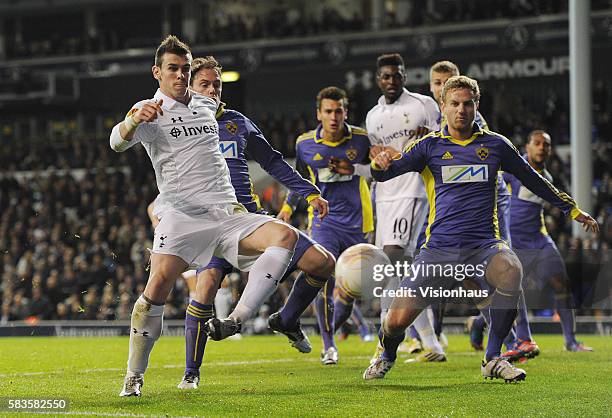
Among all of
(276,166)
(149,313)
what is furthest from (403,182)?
(149,313)

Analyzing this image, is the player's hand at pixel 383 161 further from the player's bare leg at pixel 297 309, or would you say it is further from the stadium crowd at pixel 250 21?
the stadium crowd at pixel 250 21

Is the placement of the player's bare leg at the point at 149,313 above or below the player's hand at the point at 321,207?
below

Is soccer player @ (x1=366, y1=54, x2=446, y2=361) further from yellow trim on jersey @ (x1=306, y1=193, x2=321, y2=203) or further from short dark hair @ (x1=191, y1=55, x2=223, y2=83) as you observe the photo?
yellow trim on jersey @ (x1=306, y1=193, x2=321, y2=203)

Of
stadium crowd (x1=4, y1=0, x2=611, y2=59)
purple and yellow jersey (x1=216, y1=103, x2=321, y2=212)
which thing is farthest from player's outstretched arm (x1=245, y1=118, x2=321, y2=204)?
stadium crowd (x1=4, y1=0, x2=611, y2=59)

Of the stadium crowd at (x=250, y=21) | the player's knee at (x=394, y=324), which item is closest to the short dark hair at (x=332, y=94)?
the player's knee at (x=394, y=324)

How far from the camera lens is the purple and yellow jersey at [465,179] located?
7.48 meters

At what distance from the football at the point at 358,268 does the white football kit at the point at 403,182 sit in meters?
1.42

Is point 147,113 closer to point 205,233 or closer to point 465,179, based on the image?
point 205,233

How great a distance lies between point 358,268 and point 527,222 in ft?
12.1

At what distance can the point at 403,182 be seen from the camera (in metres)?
10.2

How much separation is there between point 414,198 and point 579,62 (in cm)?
1045

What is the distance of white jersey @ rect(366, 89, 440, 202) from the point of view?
32.9ft

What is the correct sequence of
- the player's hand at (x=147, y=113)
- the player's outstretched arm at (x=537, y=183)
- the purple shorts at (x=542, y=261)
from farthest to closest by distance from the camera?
the purple shorts at (x=542, y=261)
the player's outstretched arm at (x=537, y=183)
the player's hand at (x=147, y=113)

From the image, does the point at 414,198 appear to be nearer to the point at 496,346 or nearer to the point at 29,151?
the point at 496,346
